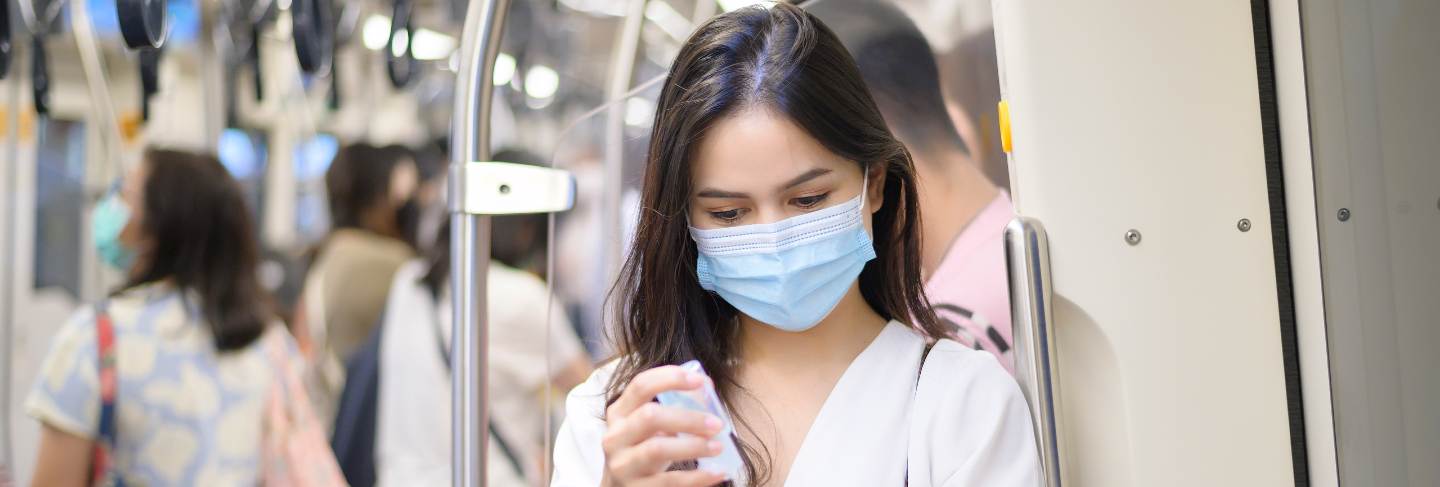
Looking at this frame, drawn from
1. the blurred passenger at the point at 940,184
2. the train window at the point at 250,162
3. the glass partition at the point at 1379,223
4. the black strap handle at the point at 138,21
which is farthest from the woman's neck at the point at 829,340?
the train window at the point at 250,162

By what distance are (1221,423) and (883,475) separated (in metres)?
0.32

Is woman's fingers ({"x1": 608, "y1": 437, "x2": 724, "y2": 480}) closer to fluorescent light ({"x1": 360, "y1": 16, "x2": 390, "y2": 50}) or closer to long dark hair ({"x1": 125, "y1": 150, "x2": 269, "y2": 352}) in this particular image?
long dark hair ({"x1": 125, "y1": 150, "x2": 269, "y2": 352})

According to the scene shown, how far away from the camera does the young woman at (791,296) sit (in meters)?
1.11

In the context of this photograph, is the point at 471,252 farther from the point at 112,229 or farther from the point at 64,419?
the point at 112,229

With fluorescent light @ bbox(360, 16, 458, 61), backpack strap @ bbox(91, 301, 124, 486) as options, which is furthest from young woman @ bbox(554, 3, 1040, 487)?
fluorescent light @ bbox(360, 16, 458, 61)

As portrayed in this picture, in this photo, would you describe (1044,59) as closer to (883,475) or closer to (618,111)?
(883,475)

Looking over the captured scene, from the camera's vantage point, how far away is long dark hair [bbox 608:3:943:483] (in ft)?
3.74

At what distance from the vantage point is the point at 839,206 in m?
1.14

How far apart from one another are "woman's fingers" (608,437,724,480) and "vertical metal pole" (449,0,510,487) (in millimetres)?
337

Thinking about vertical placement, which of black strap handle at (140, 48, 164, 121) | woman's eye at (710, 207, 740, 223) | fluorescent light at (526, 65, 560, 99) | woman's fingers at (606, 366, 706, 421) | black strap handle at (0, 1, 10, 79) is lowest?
woman's fingers at (606, 366, 706, 421)

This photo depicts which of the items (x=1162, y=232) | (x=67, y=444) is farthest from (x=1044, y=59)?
(x=67, y=444)

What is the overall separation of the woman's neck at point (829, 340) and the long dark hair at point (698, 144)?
3 cm

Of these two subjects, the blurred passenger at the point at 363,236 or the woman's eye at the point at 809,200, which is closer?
the woman's eye at the point at 809,200

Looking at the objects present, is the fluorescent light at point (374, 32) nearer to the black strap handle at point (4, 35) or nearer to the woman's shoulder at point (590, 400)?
the black strap handle at point (4, 35)
